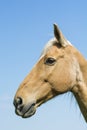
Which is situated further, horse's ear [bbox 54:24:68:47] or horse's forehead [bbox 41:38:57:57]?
horse's ear [bbox 54:24:68:47]

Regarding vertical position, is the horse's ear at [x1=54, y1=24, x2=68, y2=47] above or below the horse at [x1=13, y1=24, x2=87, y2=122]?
above

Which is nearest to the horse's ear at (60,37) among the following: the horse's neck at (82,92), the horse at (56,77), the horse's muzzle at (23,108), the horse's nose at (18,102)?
the horse at (56,77)

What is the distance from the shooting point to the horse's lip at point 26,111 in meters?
14.0

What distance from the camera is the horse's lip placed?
13977mm

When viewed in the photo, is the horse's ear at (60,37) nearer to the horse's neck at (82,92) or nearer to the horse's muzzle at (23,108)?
the horse's neck at (82,92)

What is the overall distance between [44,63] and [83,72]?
1063 mm

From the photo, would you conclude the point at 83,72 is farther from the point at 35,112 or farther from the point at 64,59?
the point at 35,112

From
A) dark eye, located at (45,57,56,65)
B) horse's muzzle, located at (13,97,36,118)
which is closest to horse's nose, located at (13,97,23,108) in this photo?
horse's muzzle, located at (13,97,36,118)

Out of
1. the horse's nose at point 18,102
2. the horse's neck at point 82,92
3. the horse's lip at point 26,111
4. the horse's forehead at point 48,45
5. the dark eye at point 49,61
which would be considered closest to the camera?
the horse's nose at point 18,102

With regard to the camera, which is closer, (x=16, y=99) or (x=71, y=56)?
(x=16, y=99)

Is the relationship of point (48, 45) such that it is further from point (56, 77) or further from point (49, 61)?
point (56, 77)

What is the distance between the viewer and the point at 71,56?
1491cm

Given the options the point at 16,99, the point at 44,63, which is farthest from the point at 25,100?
the point at 44,63

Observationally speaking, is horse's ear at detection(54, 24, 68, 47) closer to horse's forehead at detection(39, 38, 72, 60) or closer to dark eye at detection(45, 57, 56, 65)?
horse's forehead at detection(39, 38, 72, 60)
